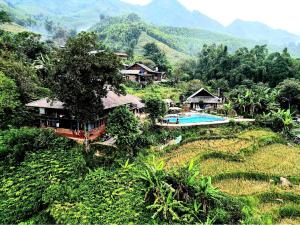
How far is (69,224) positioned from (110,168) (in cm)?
634

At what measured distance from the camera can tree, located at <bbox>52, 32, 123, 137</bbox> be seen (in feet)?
61.5

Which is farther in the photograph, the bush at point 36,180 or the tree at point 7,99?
the tree at point 7,99

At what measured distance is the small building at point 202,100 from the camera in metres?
39.5

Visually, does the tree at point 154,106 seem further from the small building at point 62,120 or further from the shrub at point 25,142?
the shrub at point 25,142

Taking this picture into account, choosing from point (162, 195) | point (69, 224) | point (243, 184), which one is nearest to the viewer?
point (69, 224)

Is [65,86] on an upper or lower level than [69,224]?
upper

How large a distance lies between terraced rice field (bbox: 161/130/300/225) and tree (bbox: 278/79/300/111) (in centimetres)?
1481

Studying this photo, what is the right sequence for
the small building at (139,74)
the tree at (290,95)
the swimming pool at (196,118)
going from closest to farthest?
the swimming pool at (196,118) → the tree at (290,95) → the small building at (139,74)

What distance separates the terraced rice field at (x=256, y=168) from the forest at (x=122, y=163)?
0.06m

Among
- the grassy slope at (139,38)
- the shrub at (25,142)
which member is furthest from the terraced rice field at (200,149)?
the grassy slope at (139,38)

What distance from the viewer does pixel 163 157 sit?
22328mm

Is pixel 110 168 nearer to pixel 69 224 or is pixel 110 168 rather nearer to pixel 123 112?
pixel 123 112

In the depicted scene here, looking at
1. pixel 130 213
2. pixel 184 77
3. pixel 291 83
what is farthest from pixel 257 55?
pixel 130 213

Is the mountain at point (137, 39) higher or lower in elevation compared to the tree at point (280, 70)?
higher
